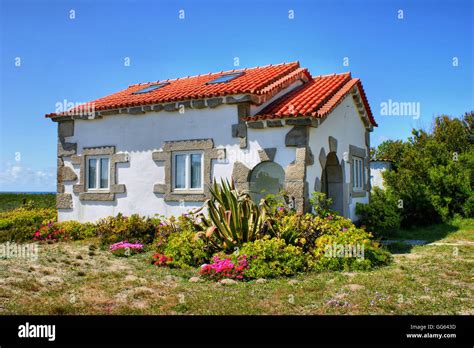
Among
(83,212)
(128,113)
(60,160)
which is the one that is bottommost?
(83,212)

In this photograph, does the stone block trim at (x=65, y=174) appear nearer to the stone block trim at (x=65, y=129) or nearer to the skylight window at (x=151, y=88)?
the stone block trim at (x=65, y=129)

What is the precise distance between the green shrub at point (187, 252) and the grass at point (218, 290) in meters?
0.39

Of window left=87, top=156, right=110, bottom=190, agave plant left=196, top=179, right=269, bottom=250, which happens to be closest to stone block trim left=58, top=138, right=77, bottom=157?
window left=87, top=156, right=110, bottom=190

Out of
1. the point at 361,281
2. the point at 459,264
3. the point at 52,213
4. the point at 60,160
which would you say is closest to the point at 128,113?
the point at 60,160

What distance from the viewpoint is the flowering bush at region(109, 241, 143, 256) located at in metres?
9.98

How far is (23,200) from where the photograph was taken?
2089cm

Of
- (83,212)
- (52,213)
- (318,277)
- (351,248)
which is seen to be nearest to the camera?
(318,277)

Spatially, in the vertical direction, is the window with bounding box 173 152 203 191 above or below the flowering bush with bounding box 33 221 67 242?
above

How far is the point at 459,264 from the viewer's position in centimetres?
864

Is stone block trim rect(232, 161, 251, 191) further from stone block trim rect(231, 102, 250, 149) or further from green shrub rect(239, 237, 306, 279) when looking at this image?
green shrub rect(239, 237, 306, 279)

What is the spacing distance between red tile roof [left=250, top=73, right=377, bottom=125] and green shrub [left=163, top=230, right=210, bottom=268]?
11.3 ft

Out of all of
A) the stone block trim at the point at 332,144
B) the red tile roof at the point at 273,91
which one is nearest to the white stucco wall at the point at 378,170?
the red tile roof at the point at 273,91
